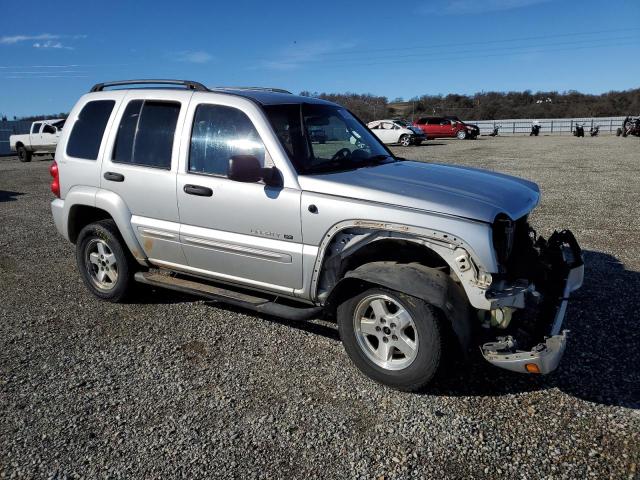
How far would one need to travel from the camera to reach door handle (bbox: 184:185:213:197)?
172 inches

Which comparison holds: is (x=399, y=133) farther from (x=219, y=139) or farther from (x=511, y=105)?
(x=511, y=105)

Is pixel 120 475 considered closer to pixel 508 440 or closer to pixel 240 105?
pixel 508 440

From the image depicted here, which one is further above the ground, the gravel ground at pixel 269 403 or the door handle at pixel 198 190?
the door handle at pixel 198 190

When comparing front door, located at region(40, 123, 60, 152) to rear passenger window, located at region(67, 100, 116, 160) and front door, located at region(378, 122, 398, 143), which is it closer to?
front door, located at region(378, 122, 398, 143)

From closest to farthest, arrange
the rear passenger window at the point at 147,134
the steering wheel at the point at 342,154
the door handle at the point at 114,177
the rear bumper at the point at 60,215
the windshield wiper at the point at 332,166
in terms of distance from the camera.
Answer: the windshield wiper at the point at 332,166, the steering wheel at the point at 342,154, the rear passenger window at the point at 147,134, the door handle at the point at 114,177, the rear bumper at the point at 60,215

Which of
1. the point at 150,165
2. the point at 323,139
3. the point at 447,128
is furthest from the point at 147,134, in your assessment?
the point at 447,128

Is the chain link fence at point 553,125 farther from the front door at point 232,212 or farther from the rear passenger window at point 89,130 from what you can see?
the front door at point 232,212

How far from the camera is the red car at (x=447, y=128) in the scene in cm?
3941

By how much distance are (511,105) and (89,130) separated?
8822cm

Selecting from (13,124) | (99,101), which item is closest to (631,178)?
(99,101)

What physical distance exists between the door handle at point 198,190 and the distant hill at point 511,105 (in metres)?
63.2

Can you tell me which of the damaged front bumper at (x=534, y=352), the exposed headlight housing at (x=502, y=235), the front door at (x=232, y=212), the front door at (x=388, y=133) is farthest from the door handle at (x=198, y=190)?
the front door at (x=388, y=133)

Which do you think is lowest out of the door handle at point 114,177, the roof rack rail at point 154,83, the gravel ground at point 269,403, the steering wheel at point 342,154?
the gravel ground at point 269,403

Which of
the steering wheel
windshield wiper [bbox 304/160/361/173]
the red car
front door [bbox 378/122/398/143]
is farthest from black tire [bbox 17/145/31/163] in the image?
windshield wiper [bbox 304/160/361/173]
